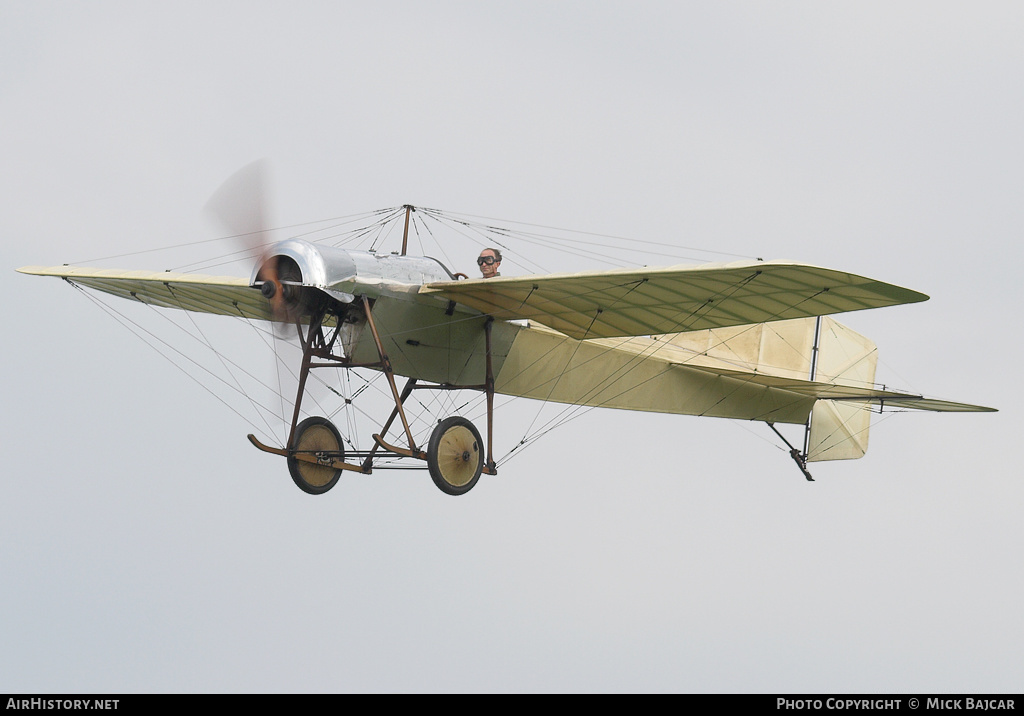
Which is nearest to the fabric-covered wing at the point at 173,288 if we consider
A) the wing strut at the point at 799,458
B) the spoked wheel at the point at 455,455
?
the spoked wheel at the point at 455,455

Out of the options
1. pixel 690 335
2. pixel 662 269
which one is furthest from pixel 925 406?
pixel 662 269

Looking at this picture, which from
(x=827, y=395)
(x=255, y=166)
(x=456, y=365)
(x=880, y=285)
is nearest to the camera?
(x=880, y=285)

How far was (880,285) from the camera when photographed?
12.2 m

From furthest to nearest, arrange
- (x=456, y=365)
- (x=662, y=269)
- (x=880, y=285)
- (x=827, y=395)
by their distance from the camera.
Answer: (x=827, y=395) → (x=456, y=365) → (x=662, y=269) → (x=880, y=285)

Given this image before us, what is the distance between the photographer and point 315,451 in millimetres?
14266

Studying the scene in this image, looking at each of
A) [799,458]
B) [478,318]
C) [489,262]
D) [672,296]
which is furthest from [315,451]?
[799,458]

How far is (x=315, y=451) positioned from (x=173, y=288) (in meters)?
3.08

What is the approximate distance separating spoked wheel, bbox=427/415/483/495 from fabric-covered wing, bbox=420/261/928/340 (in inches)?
54.9

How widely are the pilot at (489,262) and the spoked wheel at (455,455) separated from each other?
1943 mm

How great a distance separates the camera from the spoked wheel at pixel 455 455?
1384cm

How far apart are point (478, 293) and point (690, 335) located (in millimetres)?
4891

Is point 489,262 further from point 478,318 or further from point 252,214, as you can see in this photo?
point 252,214

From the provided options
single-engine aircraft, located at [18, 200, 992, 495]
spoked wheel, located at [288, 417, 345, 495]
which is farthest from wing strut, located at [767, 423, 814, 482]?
spoked wheel, located at [288, 417, 345, 495]

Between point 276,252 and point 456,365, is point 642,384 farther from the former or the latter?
point 276,252
